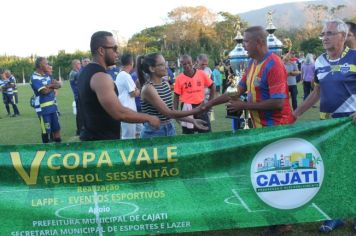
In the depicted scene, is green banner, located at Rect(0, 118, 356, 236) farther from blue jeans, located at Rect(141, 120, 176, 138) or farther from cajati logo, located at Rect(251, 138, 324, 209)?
blue jeans, located at Rect(141, 120, 176, 138)

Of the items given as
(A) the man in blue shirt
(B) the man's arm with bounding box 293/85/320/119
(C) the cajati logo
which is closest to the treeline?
(A) the man in blue shirt

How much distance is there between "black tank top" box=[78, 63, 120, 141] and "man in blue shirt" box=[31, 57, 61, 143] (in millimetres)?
5011

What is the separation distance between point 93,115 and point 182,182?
3.41ft

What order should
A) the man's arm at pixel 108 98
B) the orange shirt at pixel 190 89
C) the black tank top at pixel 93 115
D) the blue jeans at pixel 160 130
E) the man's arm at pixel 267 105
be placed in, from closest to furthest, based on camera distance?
the man's arm at pixel 108 98 < the black tank top at pixel 93 115 < the man's arm at pixel 267 105 < the blue jeans at pixel 160 130 < the orange shirt at pixel 190 89

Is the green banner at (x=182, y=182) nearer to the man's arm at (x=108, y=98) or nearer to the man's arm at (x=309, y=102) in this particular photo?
the man's arm at (x=108, y=98)

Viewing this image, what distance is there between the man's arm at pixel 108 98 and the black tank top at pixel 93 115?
8 centimetres

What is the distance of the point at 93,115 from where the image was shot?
412cm

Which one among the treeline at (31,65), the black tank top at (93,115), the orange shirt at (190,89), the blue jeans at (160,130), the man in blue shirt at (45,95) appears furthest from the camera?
the treeline at (31,65)

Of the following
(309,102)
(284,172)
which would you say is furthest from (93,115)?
(309,102)

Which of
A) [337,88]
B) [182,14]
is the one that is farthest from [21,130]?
[182,14]

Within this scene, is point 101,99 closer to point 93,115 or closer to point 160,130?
point 93,115

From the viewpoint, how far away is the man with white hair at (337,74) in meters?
4.44

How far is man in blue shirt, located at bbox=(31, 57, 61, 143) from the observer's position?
901 cm

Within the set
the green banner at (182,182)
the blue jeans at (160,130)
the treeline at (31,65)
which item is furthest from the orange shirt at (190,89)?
the treeline at (31,65)
